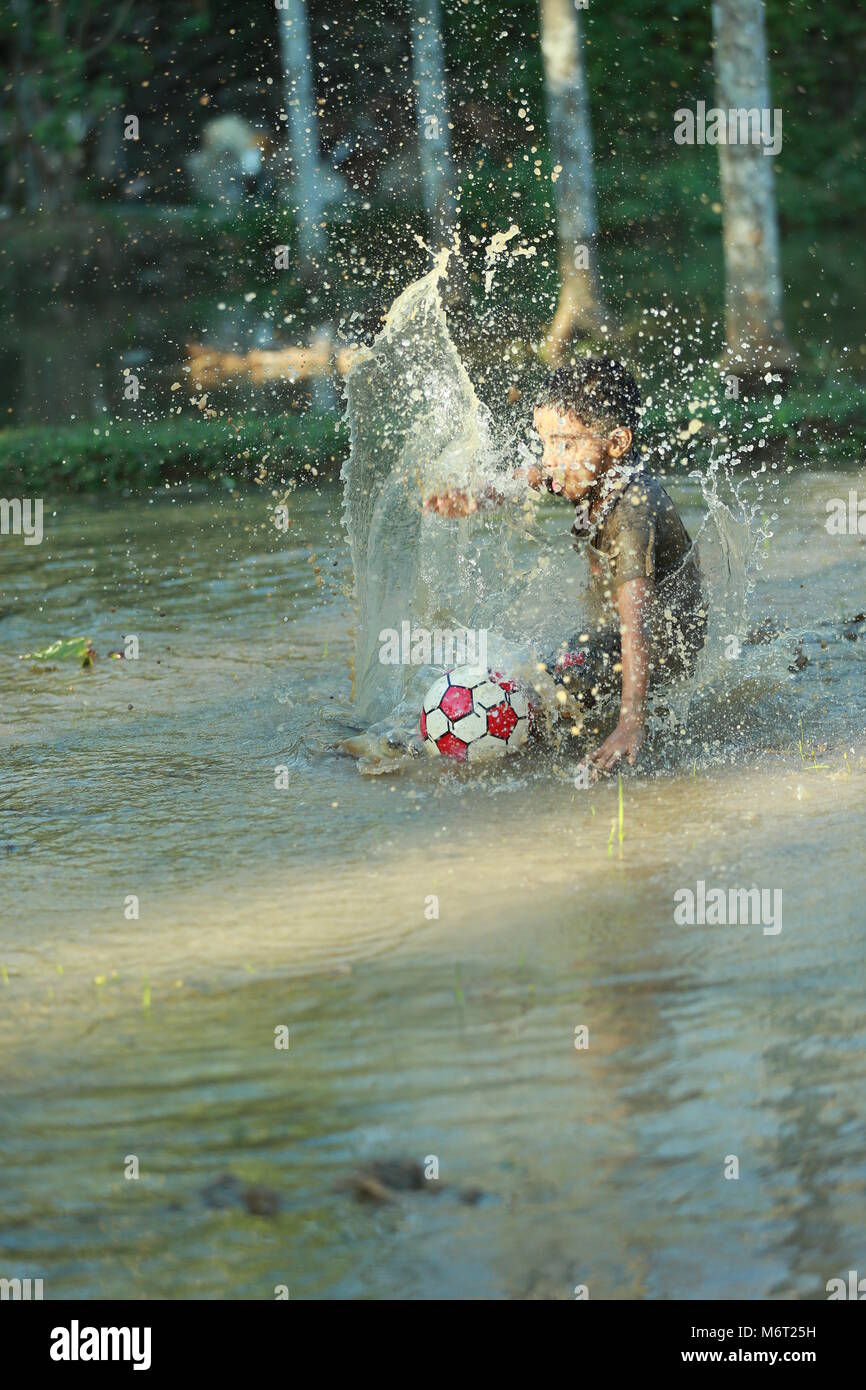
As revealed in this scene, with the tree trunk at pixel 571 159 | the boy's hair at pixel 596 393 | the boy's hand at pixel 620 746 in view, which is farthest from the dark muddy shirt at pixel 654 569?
the tree trunk at pixel 571 159

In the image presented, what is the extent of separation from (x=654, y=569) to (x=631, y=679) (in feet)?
1.77

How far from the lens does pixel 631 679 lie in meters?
5.92

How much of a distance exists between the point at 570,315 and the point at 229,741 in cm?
1072

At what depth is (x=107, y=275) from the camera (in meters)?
32.7

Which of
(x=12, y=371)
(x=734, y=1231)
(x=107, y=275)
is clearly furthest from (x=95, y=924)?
(x=107, y=275)

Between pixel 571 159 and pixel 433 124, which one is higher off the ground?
pixel 433 124

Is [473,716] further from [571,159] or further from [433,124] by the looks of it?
[433,124]

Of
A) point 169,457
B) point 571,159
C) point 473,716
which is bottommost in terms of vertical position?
point 473,716

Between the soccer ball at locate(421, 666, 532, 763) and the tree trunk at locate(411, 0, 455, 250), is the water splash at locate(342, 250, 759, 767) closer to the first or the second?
the soccer ball at locate(421, 666, 532, 763)

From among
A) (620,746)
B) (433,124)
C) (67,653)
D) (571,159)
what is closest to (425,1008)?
(620,746)

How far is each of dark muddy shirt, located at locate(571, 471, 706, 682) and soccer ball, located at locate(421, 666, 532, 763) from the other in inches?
22.6

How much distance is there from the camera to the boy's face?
615cm

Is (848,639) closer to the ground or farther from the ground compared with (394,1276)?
farther from the ground
